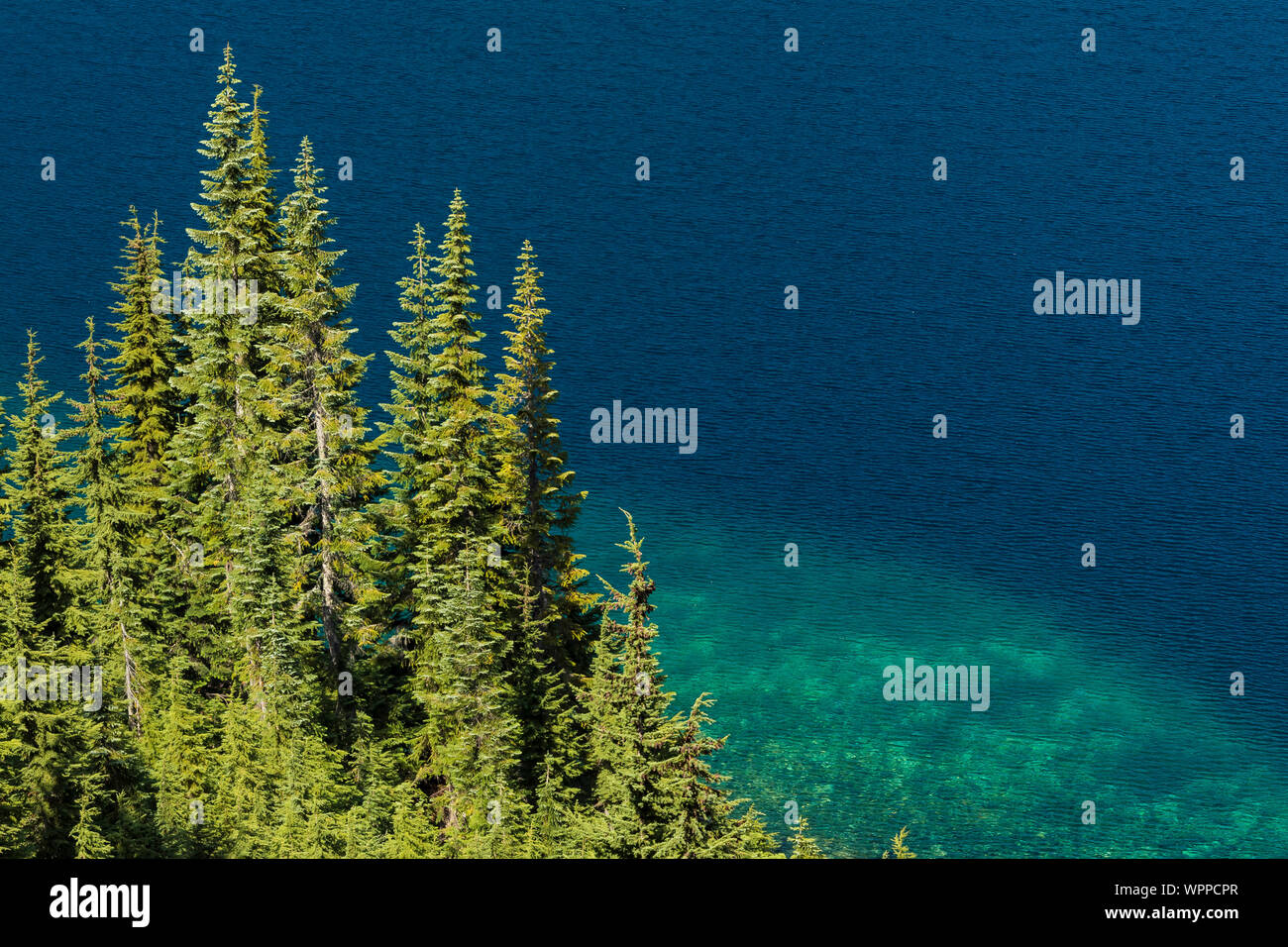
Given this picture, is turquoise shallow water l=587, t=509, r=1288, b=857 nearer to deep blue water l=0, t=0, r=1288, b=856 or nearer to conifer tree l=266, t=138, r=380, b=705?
deep blue water l=0, t=0, r=1288, b=856

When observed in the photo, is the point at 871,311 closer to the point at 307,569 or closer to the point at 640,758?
the point at 307,569

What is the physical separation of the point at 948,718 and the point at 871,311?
52180mm

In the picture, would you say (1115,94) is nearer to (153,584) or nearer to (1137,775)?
(1137,775)

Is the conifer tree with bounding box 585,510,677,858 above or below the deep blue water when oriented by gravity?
below

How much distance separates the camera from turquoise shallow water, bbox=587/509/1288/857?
6259 cm

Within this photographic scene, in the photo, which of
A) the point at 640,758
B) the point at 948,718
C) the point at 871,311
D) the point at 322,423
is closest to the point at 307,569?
the point at 322,423

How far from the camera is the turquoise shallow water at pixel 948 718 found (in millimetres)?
62594

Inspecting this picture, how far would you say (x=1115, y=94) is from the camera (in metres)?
137

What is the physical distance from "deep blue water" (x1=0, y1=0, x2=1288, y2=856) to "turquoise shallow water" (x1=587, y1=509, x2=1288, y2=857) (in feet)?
0.81

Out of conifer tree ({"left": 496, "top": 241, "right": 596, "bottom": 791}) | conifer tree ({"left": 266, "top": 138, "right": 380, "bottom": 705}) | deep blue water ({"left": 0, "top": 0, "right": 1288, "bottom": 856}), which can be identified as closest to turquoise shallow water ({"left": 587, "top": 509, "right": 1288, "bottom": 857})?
deep blue water ({"left": 0, "top": 0, "right": 1288, "bottom": 856})

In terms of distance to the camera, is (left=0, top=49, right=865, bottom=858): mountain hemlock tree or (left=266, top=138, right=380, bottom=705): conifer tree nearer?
(left=0, top=49, right=865, bottom=858): mountain hemlock tree

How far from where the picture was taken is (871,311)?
116625 millimetres

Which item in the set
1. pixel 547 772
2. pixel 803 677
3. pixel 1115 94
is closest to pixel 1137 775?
pixel 803 677

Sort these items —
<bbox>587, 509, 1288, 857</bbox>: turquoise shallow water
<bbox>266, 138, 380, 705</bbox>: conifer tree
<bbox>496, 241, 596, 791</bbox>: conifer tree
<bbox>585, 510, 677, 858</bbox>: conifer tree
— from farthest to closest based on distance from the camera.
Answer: <bbox>587, 509, 1288, 857</bbox>: turquoise shallow water, <bbox>496, 241, 596, 791</bbox>: conifer tree, <bbox>266, 138, 380, 705</bbox>: conifer tree, <bbox>585, 510, 677, 858</bbox>: conifer tree
